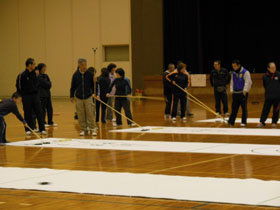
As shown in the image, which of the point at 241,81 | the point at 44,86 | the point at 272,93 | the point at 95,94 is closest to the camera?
the point at 272,93

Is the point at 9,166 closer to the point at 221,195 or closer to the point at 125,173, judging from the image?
the point at 125,173

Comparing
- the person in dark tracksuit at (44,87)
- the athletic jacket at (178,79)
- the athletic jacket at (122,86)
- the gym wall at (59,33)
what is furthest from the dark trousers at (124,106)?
the gym wall at (59,33)

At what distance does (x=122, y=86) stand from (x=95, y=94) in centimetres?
108

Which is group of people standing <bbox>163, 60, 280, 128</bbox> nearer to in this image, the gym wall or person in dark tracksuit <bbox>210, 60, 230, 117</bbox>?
person in dark tracksuit <bbox>210, 60, 230, 117</bbox>

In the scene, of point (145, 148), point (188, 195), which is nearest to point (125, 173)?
point (188, 195)

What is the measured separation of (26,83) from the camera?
14.5 metres

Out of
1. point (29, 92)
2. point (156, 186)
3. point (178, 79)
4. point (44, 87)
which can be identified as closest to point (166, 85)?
point (178, 79)

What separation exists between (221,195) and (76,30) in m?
28.6

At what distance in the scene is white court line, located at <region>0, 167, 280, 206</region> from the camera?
6.78 meters

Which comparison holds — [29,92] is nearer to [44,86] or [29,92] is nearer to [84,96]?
[84,96]

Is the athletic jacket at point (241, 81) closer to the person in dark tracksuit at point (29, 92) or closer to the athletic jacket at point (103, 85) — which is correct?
the athletic jacket at point (103, 85)

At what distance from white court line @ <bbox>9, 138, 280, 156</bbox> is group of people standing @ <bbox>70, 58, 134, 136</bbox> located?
1173mm

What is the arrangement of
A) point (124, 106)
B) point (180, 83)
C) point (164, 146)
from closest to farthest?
point (164, 146) → point (124, 106) → point (180, 83)

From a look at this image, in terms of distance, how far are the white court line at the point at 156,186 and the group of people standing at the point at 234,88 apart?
789cm
